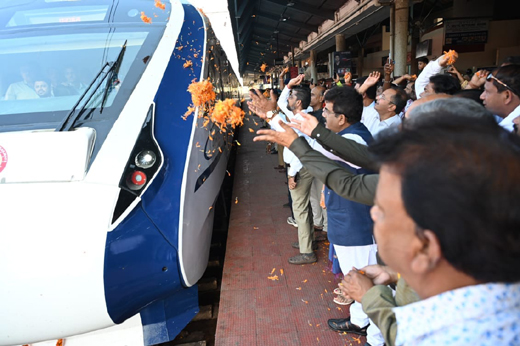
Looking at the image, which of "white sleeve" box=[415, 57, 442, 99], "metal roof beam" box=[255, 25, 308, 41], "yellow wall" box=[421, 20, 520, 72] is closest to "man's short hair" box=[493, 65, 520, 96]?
"white sleeve" box=[415, 57, 442, 99]

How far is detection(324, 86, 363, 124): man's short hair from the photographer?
2.60 meters

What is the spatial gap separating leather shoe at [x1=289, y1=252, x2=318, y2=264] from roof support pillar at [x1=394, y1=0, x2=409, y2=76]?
8152 millimetres

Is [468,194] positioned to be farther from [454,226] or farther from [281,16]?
[281,16]

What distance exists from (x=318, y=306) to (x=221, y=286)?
Answer: 92 cm

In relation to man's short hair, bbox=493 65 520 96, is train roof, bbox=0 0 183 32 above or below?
above

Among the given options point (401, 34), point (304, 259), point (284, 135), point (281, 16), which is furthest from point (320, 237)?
point (281, 16)

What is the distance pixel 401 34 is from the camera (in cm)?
1004

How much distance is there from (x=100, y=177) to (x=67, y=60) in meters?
1.42

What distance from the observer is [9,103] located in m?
2.80

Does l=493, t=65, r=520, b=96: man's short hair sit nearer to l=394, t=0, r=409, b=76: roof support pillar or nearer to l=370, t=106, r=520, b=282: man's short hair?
l=370, t=106, r=520, b=282: man's short hair

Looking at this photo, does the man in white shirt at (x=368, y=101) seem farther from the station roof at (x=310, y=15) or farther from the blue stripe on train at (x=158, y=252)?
the station roof at (x=310, y=15)

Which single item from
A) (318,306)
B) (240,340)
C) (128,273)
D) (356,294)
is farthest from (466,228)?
(318,306)

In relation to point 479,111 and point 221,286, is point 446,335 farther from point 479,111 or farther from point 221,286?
point 221,286

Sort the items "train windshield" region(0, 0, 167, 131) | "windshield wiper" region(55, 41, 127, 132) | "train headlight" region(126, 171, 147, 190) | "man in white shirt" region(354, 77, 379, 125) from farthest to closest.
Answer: "man in white shirt" region(354, 77, 379, 125)
"train windshield" region(0, 0, 167, 131)
"windshield wiper" region(55, 41, 127, 132)
"train headlight" region(126, 171, 147, 190)
